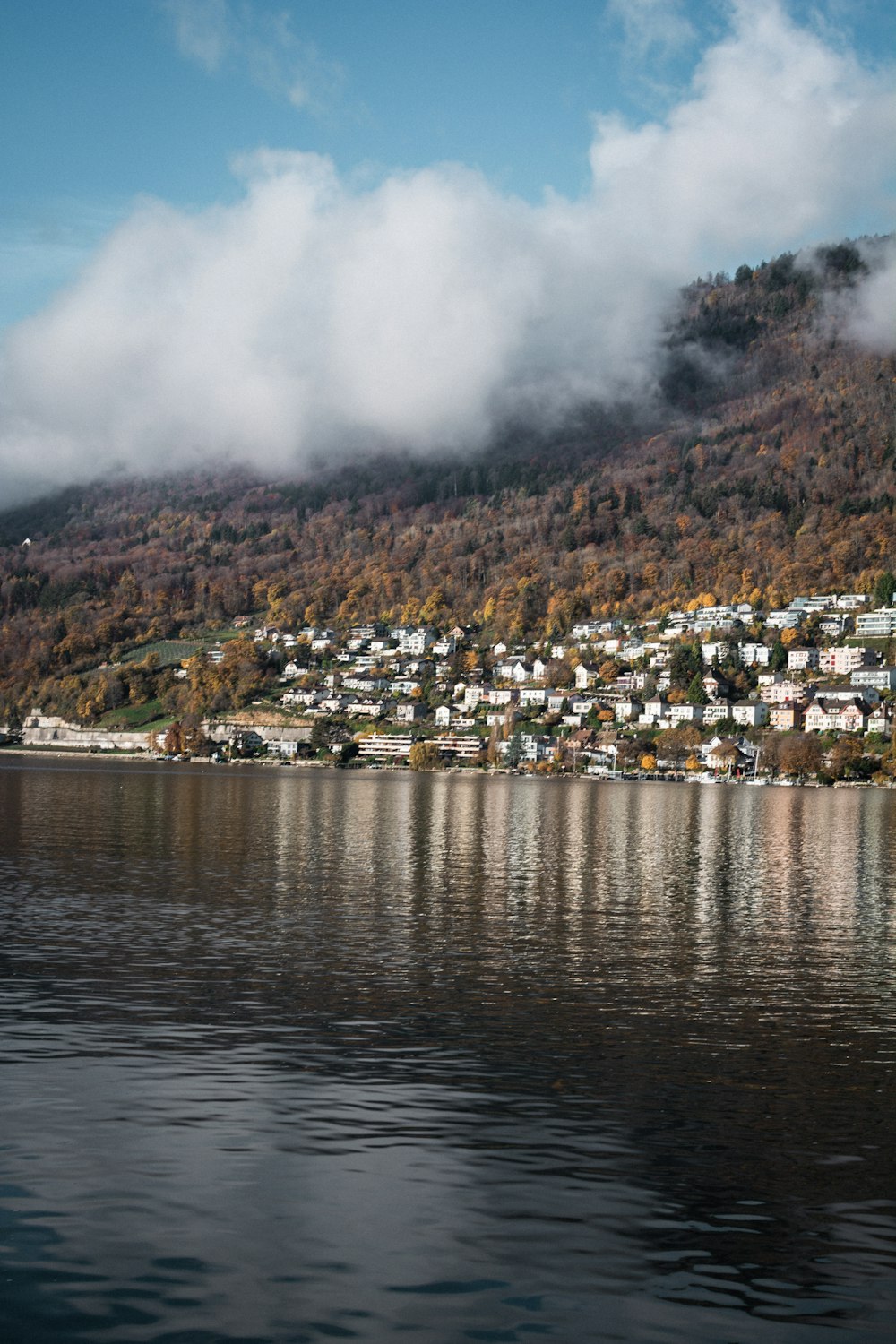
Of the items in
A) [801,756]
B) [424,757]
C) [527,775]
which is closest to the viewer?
[801,756]

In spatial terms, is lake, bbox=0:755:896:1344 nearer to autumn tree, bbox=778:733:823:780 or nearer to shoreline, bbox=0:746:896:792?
shoreline, bbox=0:746:896:792

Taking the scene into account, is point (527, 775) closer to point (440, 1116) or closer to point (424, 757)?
point (424, 757)

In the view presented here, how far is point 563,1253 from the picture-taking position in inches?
482

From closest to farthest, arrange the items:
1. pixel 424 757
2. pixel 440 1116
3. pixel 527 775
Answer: pixel 440 1116 < pixel 527 775 < pixel 424 757

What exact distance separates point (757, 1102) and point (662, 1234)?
16.2 ft

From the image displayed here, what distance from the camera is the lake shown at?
1131 cm

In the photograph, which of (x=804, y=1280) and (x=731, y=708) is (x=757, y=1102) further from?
(x=731, y=708)

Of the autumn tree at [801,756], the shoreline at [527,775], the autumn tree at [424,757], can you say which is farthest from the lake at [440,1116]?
the autumn tree at [424,757]

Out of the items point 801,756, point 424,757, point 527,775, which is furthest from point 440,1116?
point 424,757

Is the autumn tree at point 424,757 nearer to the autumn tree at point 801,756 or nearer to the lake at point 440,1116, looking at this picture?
the autumn tree at point 801,756

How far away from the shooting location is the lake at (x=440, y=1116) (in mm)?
11312

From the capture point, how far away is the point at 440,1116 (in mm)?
16203

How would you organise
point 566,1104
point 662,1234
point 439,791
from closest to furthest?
1. point 662,1234
2. point 566,1104
3. point 439,791

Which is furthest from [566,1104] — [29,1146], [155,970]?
[155,970]
